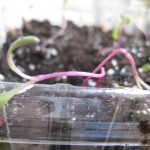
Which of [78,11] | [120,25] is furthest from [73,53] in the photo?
[78,11]

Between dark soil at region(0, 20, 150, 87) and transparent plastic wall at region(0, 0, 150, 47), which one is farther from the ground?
transparent plastic wall at region(0, 0, 150, 47)

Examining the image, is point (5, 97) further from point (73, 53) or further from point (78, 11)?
point (78, 11)

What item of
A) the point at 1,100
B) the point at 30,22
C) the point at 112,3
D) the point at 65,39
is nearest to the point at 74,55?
the point at 65,39

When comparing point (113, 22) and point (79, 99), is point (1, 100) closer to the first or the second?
point (79, 99)

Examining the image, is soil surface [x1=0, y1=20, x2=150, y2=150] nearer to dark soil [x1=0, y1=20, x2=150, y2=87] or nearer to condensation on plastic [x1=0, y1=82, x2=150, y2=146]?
dark soil [x1=0, y1=20, x2=150, y2=87]

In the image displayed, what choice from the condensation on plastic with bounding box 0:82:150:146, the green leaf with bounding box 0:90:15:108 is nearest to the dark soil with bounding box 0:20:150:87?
the condensation on plastic with bounding box 0:82:150:146

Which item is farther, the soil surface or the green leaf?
the soil surface

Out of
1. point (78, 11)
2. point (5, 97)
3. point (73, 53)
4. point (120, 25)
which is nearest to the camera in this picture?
point (5, 97)
